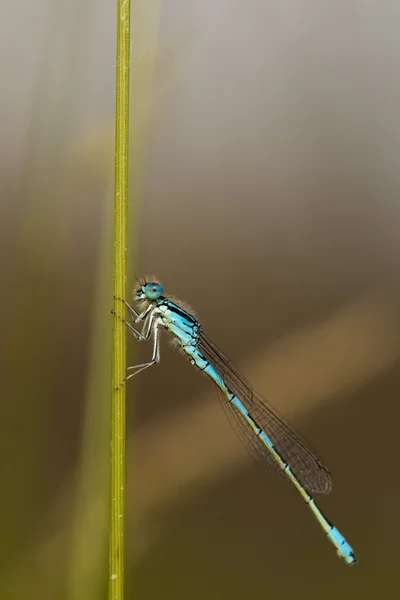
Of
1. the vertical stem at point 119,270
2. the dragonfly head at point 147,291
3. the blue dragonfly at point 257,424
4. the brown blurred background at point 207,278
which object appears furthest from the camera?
the blue dragonfly at point 257,424

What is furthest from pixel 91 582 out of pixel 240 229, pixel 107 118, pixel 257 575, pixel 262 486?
pixel 240 229

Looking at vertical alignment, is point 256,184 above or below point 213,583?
above

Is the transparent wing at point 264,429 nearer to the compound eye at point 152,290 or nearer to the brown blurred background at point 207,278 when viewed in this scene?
the brown blurred background at point 207,278

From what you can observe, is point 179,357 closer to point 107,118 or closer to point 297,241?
point 297,241

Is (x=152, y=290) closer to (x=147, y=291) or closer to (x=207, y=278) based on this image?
(x=147, y=291)

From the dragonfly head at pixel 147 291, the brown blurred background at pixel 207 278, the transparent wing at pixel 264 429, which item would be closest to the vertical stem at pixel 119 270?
the brown blurred background at pixel 207 278

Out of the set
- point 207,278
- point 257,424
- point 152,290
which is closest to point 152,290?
point 152,290

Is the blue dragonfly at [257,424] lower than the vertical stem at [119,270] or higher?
higher
